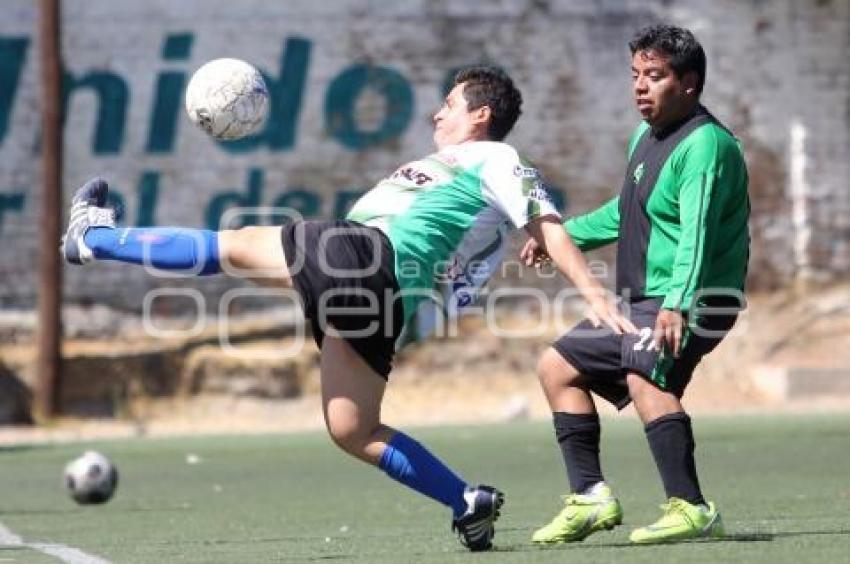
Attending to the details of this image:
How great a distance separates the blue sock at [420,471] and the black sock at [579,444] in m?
0.55

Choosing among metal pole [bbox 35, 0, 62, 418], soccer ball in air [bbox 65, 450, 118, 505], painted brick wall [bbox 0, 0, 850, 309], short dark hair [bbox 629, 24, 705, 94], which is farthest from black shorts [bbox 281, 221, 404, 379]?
painted brick wall [bbox 0, 0, 850, 309]

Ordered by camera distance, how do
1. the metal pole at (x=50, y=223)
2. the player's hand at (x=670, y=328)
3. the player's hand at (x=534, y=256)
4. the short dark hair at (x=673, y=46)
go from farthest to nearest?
1. the metal pole at (x=50, y=223)
2. the player's hand at (x=534, y=256)
3. the short dark hair at (x=673, y=46)
4. the player's hand at (x=670, y=328)

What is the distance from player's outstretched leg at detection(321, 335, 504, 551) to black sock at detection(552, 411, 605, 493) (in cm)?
43

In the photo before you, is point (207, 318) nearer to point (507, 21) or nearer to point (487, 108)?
point (507, 21)

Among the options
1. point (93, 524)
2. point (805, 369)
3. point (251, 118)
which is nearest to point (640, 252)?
point (251, 118)

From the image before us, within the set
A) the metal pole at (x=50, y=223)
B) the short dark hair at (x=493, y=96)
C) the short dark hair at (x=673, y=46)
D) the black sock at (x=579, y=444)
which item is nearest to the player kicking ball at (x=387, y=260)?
the short dark hair at (x=493, y=96)

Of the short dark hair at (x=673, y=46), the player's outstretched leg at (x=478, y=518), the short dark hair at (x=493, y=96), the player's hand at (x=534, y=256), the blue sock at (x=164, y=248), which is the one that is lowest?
the player's outstretched leg at (x=478, y=518)

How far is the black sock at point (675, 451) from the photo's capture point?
25.6 feet

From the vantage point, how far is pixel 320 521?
33.2 ft

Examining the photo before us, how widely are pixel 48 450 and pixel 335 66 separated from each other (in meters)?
8.06

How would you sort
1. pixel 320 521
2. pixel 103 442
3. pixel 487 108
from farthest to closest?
pixel 103 442
pixel 320 521
pixel 487 108

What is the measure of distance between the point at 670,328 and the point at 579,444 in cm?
74

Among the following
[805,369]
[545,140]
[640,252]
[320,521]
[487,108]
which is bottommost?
[320,521]

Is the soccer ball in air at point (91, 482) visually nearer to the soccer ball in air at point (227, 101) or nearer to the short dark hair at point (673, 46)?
the soccer ball in air at point (227, 101)
